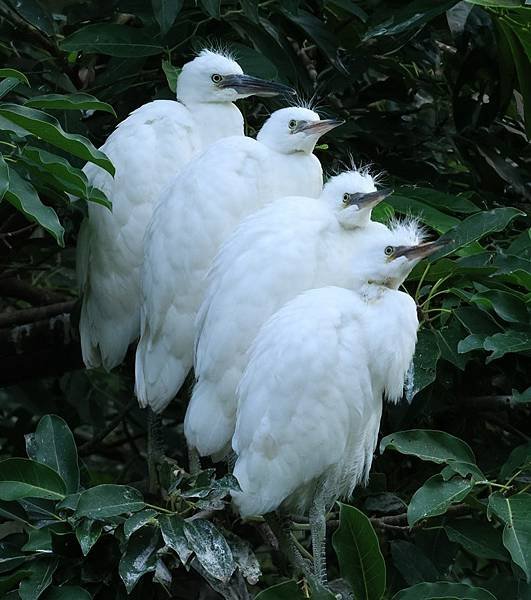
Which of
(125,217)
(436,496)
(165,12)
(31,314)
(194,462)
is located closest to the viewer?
(436,496)

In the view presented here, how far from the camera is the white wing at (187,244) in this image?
3111 millimetres

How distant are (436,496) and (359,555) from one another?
209 millimetres

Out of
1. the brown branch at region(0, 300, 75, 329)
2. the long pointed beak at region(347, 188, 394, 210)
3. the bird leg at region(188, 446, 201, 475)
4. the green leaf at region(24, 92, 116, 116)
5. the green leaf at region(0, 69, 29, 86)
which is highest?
the green leaf at region(0, 69, 29, 86)

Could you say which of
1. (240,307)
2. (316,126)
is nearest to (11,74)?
(240,307)

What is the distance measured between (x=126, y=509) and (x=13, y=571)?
0.30 meters

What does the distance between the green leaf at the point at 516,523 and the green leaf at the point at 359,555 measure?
0.80 feet

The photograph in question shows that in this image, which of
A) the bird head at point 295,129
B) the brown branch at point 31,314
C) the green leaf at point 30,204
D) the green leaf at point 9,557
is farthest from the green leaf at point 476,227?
the brown branch at point 31,314

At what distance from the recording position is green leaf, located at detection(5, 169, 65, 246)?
2.52 m

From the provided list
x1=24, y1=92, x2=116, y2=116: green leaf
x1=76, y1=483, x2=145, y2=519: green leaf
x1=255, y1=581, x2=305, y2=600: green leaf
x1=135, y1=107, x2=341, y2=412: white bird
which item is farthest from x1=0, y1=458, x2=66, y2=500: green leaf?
x1=24, y1=92, x2=116, y2=116: green leaf

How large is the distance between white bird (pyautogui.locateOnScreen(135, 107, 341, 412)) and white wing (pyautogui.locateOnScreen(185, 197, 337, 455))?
0.25 metres

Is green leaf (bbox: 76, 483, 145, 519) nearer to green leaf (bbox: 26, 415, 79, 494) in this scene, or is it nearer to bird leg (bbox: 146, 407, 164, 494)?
green leaf (bbox: 26, 415, 79, 494)

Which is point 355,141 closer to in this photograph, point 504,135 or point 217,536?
point 504,135

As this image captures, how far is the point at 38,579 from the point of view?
8.14 feet

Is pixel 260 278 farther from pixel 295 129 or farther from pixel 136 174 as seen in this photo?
pixel 136 174
